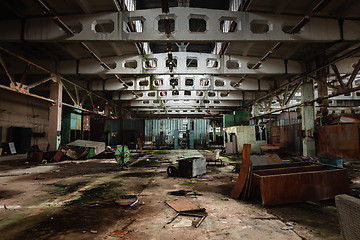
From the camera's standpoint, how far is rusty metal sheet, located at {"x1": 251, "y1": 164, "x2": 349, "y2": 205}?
400cm

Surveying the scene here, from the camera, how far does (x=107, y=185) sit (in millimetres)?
5723

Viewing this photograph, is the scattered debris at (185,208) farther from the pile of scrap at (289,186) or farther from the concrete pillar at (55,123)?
the concrete pillar at (55,123)

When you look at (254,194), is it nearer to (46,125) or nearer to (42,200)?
(42,200)

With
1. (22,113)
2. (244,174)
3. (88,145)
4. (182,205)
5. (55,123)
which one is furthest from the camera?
(22,113)

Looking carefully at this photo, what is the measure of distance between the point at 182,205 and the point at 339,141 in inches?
380

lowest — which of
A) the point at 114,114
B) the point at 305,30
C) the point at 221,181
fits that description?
the point at 221,181

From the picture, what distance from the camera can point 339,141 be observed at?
31.2ft

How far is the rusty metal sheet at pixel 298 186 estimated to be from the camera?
158 inches

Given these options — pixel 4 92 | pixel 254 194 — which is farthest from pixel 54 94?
pixel 254 194

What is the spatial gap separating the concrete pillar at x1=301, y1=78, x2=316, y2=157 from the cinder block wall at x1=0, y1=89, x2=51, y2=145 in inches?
743

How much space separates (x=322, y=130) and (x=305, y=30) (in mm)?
5773

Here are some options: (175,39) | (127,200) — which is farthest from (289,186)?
(175,39)

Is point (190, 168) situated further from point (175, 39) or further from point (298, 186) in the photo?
point (175, 39)

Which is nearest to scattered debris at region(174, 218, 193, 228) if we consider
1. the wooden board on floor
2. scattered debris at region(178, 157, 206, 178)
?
the wooden board on floor
